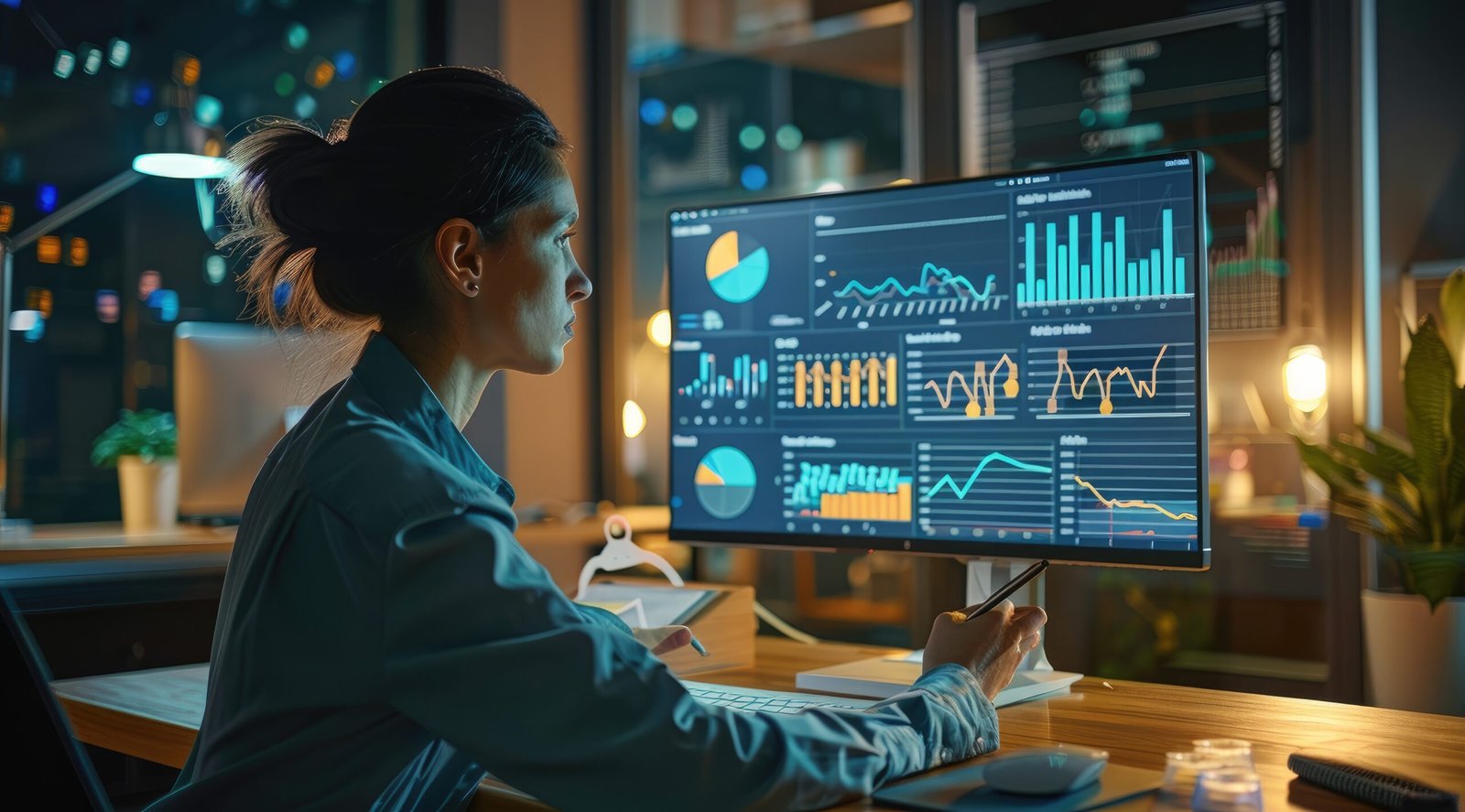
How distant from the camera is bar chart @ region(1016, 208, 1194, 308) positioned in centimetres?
135

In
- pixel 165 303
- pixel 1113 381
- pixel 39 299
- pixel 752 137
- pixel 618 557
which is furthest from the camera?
pixel 752 137

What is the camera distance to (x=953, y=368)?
147cm

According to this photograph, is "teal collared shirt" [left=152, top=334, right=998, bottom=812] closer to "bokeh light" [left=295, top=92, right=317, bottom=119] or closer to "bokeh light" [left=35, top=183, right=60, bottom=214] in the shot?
"bokeh light" [left=35, top=183, right=60, bottom=214]

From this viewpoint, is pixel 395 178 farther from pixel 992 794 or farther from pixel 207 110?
pixel 207 110

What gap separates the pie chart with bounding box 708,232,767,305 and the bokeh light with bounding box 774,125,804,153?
9.48ft

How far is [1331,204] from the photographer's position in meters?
2.78

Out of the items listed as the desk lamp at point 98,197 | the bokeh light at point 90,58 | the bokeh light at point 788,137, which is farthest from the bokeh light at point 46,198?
the bokeh light at point 788,137

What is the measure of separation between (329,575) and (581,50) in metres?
3.33

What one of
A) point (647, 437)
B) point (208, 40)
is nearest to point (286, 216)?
point (647, 437)

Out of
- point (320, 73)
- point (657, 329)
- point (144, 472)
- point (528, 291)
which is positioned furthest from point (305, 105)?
point (528, 291)

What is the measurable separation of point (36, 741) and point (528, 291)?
0.81 meters

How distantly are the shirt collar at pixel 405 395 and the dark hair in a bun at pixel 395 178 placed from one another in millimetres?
63

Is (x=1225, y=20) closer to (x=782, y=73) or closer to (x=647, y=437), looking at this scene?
(x=782, y=73)

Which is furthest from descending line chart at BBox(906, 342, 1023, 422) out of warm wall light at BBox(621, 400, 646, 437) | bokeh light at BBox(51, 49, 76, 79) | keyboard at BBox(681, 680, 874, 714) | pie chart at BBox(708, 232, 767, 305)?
bokeh light at BBox(51, 49, 76, 79)
